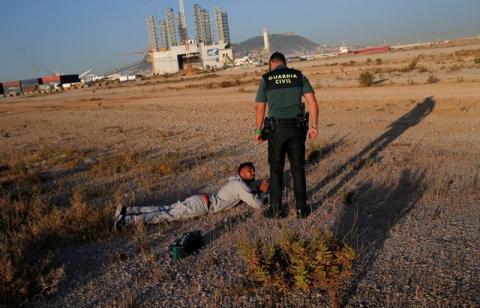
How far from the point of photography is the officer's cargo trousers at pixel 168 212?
6.18m

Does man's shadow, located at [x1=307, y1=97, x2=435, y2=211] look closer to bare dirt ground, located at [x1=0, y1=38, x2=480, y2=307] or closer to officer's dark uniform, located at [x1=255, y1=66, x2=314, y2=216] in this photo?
bare dirt ground, located at [x1=0, y1=38, x2=480, y2=307]

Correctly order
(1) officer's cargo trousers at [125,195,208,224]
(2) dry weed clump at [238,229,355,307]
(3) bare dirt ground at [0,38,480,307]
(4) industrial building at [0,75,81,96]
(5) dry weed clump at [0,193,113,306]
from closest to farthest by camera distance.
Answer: (2) dry weed clump at [238,229,355,307], (3) bare dirt ground at [0,38,480,307], (5) dry weed clump at [0,193,113,306], (1) officer's cargo trousers at [125,195,208,224], (4) industrial building at [0,75,81,96]

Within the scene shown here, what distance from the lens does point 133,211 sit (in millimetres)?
6273

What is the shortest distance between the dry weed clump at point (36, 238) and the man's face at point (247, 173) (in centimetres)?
191

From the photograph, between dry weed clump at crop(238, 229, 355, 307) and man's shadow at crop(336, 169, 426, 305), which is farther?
man's shadow at crop(336, 169, 426, 305)

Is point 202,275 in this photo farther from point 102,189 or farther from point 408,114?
point 408,114

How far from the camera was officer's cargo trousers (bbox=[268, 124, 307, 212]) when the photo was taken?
5.83 meters

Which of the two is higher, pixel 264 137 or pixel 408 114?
pixel 264 137

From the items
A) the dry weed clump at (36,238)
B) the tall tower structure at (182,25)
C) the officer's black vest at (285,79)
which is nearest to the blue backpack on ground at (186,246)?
the dry weed clump at (36,238)

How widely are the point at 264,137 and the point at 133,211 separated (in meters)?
2.00

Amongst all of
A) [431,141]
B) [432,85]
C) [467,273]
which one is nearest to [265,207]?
[467,273]

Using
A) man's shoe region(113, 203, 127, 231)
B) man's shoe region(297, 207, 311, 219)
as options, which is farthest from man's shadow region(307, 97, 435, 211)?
man's shoe region(113, 203, 127, 231)

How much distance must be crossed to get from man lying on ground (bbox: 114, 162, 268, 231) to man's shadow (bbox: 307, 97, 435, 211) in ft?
2.85

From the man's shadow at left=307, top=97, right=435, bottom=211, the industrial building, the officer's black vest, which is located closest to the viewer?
the officer's black vest
